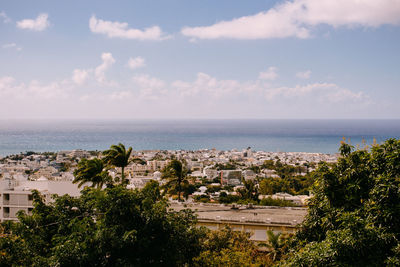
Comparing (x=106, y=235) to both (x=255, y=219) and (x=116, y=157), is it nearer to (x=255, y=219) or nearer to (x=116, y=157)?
(x=255, y=219)

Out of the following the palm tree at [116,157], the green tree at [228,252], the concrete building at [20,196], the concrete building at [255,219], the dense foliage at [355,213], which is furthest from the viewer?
the concrete building at [20,196]

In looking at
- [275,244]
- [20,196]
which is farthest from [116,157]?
[275,244]

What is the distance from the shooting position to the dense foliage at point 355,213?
19.0 ft

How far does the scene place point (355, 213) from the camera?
6.32 meters

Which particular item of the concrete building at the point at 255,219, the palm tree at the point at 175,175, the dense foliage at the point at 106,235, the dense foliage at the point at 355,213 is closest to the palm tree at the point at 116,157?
the palm tree at the point at 175,175

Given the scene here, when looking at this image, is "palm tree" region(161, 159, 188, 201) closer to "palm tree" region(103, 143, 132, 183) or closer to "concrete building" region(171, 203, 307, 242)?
"palm tree" region(103, 143, 132, 183)

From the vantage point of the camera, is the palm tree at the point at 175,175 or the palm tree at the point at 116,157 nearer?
the palm tree at the point at 116,157

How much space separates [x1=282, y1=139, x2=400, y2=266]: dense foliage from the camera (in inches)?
228

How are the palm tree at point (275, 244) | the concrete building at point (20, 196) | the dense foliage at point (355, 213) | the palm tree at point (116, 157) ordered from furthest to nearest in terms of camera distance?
the concrete building at point (20, 196) → the palm tree at point (116, 157) → the palm tree at point (275, 244) → the dense foliage at point (355, 213)

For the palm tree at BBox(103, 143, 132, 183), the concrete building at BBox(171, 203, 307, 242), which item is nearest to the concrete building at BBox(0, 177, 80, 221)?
the palm tree at BBox(103, 143, 132, 183)

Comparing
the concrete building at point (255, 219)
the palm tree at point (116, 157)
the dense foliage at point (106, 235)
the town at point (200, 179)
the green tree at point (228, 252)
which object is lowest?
the town at point (200, 179)

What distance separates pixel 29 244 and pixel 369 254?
6.92 meters

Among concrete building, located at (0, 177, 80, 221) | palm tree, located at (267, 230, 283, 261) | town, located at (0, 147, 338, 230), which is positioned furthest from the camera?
town, located at (0, 147, 338, 230)

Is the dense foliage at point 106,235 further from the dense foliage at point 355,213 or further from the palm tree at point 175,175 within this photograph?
the palm tree at point 175,175
